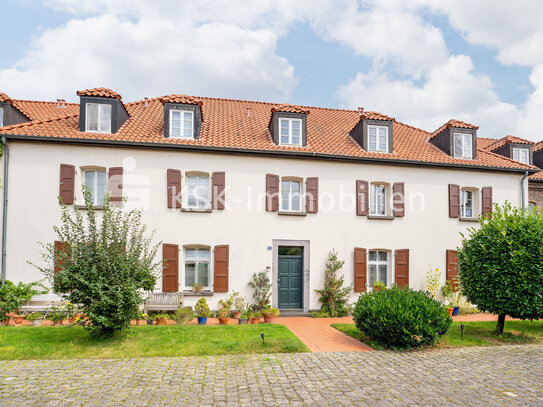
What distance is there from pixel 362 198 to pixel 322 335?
579 cm

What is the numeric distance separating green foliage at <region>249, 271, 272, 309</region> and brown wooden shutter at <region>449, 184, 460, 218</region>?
772 centimetres

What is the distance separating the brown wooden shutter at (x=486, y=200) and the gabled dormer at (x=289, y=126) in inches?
296

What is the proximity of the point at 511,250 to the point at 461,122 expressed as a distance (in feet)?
24.9

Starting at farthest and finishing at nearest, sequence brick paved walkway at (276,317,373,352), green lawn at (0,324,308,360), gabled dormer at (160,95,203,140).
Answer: gabled dormer at (160,95,203,140) < brick paved walkway at (276,317,373,352) < green lawn at (0,324,308,360)

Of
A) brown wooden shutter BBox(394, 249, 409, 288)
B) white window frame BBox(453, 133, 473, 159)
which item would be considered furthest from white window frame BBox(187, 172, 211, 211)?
white window frame BBox(453, 133, 473, 159)

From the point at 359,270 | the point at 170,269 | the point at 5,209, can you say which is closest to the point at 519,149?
the point at 359,270

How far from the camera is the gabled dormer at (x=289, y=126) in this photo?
45.9 feet

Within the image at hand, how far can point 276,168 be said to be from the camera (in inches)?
528

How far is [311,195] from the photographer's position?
1348 cm

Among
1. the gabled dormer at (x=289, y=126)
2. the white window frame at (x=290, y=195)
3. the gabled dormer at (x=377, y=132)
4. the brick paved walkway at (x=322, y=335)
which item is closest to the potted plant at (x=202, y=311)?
the brick paved walkway at (x=322, y=335)

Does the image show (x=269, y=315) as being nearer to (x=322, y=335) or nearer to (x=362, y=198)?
(x=322, y=335)

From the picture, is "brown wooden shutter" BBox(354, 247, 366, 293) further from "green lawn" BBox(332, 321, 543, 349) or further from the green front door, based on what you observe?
"green lawn" BBox(332, 321, 543, 349)

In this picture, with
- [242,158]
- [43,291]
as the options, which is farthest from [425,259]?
[43,291]

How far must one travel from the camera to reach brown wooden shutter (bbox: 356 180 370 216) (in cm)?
1377
